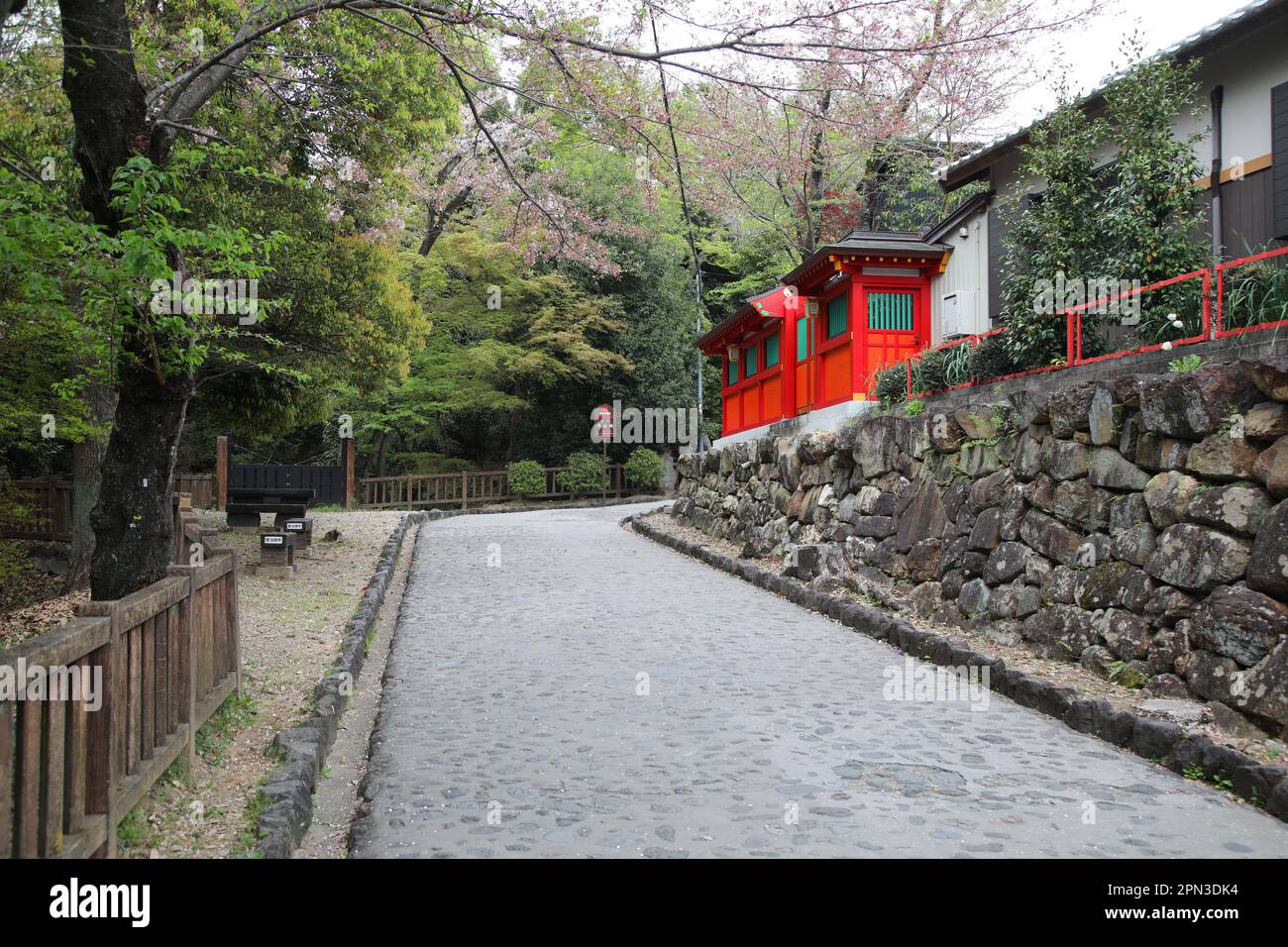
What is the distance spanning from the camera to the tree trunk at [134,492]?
7188mm

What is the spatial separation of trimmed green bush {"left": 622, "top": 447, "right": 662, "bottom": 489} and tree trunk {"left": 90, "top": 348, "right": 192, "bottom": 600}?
2480cm

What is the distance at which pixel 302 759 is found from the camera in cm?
542

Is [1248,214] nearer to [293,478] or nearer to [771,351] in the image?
[771,351]

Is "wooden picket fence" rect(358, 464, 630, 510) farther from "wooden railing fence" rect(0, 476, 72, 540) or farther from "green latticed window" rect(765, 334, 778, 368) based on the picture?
"wooden railing fence" rect(0, 476, 72, 540)

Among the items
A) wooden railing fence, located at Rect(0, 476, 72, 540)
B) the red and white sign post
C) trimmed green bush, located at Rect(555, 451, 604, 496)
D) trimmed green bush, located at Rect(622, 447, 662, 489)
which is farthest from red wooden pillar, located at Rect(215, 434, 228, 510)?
trimmed green bush, located at Rect(622, 447, 662, 489)

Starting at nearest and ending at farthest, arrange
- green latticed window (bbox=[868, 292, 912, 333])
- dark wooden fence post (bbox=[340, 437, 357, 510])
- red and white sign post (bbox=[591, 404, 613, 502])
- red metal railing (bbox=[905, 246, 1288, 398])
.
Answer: red metal railing (bbox=[905, 246, 1288, 398])
green latticed window (bbox=[868, 292, 912, 333])
dark wooden fence post (bbox=[340, 437, 357, 510])
red and white sign post (bbox=[591, 404, 613, 502])

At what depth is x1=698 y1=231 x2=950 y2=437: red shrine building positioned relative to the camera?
16422 millimetres

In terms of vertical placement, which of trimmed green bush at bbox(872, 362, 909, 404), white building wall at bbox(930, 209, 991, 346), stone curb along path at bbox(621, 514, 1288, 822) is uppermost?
white building wall at bbox(930, 209, 991, 346)

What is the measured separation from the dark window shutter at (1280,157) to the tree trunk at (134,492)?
36.2ft

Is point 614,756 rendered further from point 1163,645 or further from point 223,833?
point 1163,645

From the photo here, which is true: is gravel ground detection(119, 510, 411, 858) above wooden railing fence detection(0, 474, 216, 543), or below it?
below

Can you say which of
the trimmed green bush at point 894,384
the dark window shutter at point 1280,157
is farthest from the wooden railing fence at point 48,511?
the dark window shutter at point 1280,157

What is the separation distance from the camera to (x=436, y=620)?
11031 millimetres

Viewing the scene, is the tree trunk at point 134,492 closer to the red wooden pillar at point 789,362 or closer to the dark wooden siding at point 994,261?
the dark wooden siding at point 994,261
